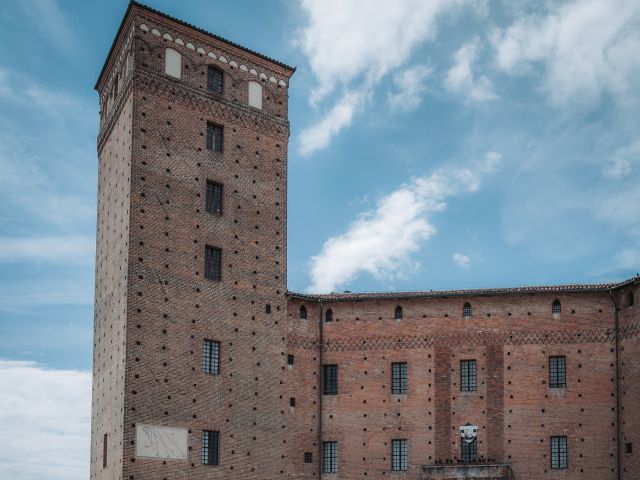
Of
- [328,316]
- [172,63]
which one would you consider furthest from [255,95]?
[328,316]

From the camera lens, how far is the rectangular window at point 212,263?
3303 cm

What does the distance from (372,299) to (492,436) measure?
22.9ft

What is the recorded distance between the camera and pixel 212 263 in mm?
33281

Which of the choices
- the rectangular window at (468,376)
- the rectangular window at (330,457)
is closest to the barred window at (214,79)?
the rectangular window at (468,376)

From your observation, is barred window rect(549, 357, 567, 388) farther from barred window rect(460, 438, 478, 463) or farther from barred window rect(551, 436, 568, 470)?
barred window rect(460, 438, 478, 463)

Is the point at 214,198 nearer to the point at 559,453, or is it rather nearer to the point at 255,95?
the point at 255,95

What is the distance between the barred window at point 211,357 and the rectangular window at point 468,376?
30.9 ft

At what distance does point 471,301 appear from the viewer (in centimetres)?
3538

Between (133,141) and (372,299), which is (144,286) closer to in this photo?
(133,141)

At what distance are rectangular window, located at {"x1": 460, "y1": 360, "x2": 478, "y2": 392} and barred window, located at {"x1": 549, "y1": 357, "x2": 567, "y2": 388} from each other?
2806 mm

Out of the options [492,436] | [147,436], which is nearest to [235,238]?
[147,436]

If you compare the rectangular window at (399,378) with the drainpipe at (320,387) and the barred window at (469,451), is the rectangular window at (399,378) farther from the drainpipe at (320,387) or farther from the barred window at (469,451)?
the barred window at (469,451)

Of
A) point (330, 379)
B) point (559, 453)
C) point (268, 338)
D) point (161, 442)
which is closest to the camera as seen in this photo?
point (161, 442)

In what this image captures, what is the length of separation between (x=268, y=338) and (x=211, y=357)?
2.71 metres
